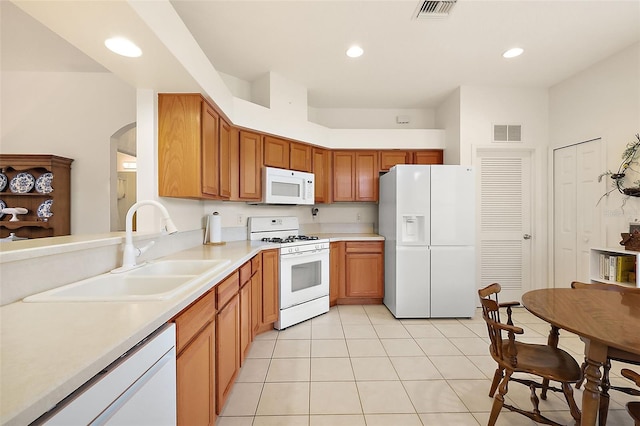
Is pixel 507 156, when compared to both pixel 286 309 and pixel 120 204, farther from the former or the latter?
pixel 120 204

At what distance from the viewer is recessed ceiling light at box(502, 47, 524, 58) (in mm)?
2775

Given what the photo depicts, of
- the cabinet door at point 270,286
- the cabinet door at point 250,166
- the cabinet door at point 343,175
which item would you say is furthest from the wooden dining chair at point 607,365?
the cabinet door at point 250,166

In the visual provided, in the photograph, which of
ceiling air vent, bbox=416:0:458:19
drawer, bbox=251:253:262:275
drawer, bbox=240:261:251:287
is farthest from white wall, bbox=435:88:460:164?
drawer, bbox=240:261:251:287

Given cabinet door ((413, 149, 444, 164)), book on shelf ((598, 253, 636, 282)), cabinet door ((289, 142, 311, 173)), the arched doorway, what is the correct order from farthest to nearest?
cabinet door ((413, 149, 444, 164))
cabinet door ((289, 142, 311, 173))
the arched doorway
book on shelf ((598, 253, 636, 282))

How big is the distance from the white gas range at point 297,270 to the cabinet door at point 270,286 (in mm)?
58

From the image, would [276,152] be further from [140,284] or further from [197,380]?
[197,380]

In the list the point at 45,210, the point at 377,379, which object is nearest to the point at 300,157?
the point at 377,379

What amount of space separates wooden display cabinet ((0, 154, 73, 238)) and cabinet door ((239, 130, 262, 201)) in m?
1.89

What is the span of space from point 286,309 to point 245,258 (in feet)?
3.66

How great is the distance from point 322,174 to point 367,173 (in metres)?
0.66

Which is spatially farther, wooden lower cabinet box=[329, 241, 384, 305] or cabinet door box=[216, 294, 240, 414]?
wooden lower cabinet box=[329, 241, 384, 305]

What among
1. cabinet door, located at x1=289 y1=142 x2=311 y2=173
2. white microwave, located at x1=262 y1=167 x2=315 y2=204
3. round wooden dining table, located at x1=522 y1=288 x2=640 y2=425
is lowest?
round wooden dining table, located at x1=522 y1=288 x2=640 y2=425

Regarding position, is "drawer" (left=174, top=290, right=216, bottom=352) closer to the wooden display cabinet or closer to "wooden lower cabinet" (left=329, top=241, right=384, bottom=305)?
"wooden lower cabinet" (left=329, top=241, right=384, bottom=305)

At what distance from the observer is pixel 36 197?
116 inches
